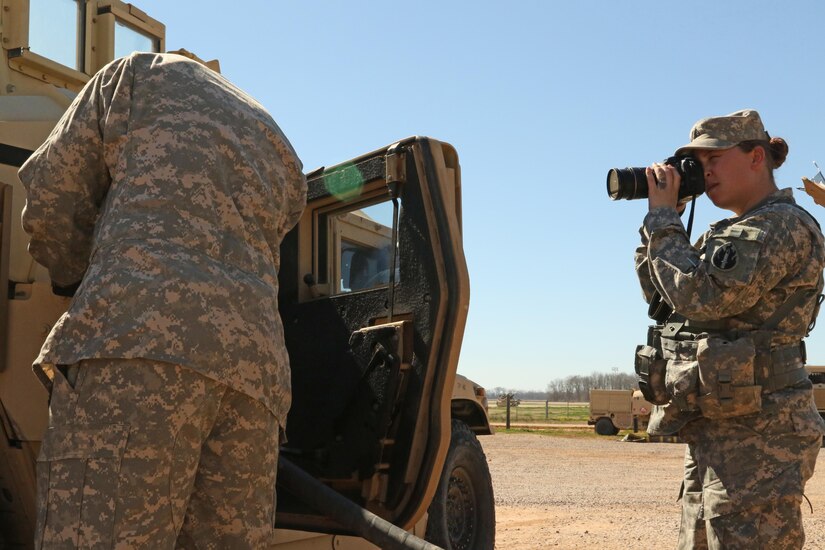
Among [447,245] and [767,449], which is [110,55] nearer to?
[447,245]

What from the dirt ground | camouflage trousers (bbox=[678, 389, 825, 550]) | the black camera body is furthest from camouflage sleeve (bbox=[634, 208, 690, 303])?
the dirt ground

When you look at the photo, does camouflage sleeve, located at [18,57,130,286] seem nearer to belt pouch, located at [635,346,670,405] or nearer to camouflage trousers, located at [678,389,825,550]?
belt pouch, located at [635,346,670,405]

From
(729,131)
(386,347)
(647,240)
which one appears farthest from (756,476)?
(386,347)

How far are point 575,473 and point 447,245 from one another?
11.3 metres

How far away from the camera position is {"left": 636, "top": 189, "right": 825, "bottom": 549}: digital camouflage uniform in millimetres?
3086

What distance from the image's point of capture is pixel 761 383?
3186 millimetres

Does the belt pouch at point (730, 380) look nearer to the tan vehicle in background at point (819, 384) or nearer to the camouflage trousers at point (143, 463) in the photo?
the camouflage trousers at point (143, 463)

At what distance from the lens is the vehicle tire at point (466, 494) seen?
199 inches

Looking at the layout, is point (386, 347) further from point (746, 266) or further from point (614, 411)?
point (614, 411)

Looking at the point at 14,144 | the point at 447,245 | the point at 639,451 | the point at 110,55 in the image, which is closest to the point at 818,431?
the point at 447,245

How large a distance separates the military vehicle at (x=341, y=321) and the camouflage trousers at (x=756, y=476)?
893 mm

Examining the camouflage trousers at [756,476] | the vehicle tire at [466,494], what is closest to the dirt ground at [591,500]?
the vehicle tire at [466,494]

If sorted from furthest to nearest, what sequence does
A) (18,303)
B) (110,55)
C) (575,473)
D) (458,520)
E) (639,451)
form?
1. (639,451)
2. (575,473)
3. (458,520)
4. (110,55)
5. (18,303)

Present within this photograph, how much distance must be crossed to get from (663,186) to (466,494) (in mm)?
2411
